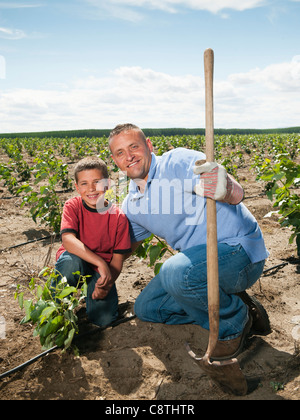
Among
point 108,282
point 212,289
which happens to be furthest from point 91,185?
point 212,289

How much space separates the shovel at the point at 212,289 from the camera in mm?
1665

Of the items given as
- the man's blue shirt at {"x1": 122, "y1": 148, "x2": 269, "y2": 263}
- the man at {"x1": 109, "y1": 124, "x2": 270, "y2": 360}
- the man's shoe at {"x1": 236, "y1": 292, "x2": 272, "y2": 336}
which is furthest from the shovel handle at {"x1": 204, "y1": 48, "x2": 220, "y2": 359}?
the man's shoe at {"x1": 236, "y1": 292, "x2": 272, "y2": 336}

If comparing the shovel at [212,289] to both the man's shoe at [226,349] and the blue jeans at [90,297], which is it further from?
the blue jeans at [90,297]

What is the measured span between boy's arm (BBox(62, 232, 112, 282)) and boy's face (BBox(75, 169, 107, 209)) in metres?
0.28

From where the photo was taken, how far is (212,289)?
1.68 meters

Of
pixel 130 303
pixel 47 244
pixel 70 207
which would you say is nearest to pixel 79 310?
pixel 130 303

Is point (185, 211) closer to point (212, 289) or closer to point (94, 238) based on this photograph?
point (212, 289)

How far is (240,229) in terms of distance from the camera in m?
2.07

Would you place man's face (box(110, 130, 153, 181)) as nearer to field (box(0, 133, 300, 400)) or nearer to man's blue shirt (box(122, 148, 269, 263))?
man's blue shirt (box(122, 148, 269, 263))

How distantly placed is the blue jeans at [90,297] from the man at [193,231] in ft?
1.72

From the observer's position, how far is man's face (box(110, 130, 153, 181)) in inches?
83.6

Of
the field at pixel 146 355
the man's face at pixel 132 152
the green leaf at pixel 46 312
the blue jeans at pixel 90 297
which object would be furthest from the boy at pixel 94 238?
the green leaf at pixel 46 312

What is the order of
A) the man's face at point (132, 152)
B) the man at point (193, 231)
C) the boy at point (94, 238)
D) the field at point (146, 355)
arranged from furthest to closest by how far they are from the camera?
the boy at point (94, 238) < the man's face at point (132, 152) < the man at point (193, 231) < the field at point (146, 355)

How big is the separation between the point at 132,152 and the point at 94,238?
0.69 metres
